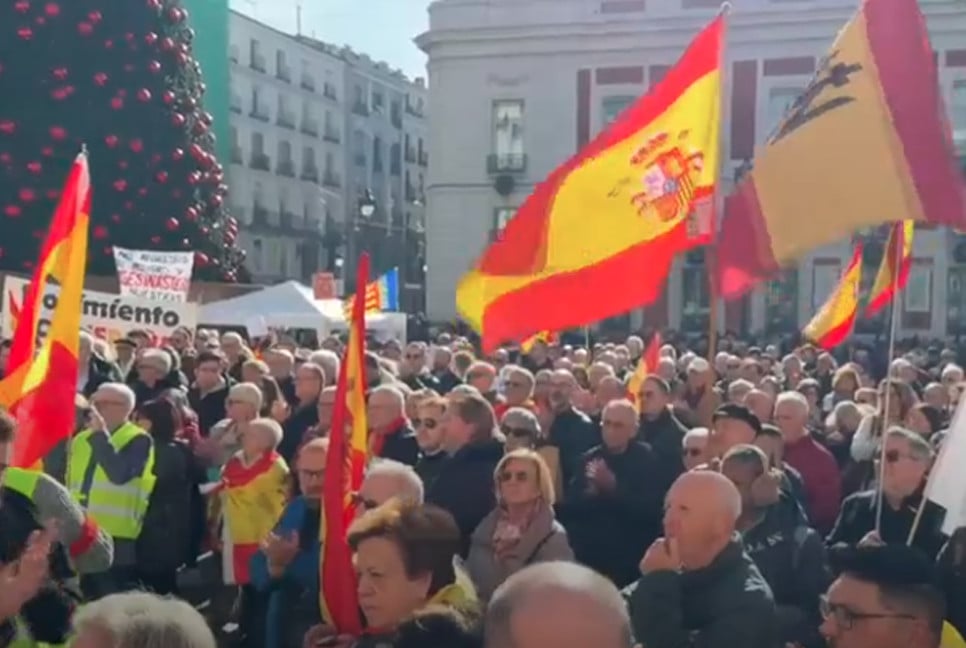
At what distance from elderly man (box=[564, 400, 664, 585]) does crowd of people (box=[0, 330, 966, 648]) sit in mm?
12

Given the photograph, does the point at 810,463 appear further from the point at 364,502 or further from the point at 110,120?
the point at 110,120

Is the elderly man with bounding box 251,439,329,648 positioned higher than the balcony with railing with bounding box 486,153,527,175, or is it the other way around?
the balcony with railing with bounding box 486,153,527,175

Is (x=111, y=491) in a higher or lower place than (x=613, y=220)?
lower

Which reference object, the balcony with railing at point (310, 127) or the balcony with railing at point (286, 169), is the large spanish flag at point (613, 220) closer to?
the balcony with railing at point (286, 169)

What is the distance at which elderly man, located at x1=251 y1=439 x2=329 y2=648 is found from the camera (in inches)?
189

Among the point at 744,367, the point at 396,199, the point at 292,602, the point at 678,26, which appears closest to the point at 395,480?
the point at 292,602

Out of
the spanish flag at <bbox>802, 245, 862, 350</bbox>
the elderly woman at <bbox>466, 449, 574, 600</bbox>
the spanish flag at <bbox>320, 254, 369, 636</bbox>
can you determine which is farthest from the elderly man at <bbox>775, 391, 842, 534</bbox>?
the spanish flag at <bbox>802, 245, 862, 350</bbox>

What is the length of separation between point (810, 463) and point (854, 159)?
7.30ft

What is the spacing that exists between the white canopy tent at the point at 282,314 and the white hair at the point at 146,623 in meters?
15.7

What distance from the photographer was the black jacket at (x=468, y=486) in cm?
591

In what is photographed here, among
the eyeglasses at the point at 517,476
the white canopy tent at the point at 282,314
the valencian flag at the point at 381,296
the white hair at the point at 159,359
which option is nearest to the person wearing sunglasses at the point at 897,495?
the eyeglasses at the point at 517,476

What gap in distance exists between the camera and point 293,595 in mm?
4910

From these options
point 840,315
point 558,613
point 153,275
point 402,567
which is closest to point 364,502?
point 402,567

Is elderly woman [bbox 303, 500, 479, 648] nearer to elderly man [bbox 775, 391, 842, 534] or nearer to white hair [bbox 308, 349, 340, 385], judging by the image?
elderly man [bbox 775, 391, 842, 534]
